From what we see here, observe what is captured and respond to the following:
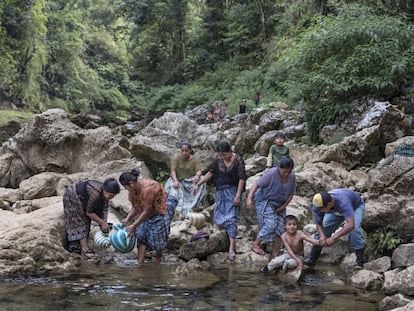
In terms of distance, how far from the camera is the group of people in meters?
5.93

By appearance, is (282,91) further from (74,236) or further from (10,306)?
(10,306)

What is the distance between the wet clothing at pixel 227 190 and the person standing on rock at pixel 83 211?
5.31 ft

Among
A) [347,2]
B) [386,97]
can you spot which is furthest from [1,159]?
[347,2]

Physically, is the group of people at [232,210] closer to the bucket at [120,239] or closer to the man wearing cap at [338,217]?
the man wearing cap at [338,217]

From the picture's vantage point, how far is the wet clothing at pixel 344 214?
5.71 m

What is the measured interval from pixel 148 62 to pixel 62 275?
3506cm

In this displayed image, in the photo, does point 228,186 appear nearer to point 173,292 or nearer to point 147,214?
point 147,214

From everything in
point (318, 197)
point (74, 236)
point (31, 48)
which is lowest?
point (74, 236)

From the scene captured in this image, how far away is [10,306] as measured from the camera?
180 inches

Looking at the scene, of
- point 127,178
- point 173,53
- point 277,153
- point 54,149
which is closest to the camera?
point 127,178

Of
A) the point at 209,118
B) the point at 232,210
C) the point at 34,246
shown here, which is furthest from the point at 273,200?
the point at 209,118

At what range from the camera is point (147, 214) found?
6.31 metres

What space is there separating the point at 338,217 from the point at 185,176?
2.65 metres

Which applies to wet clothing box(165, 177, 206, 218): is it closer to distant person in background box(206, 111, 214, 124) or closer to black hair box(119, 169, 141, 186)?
black hair box(119, 169, 141, 186)
